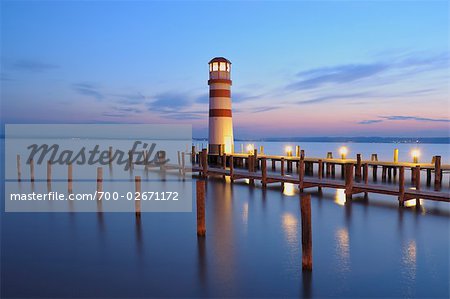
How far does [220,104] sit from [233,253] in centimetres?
1574

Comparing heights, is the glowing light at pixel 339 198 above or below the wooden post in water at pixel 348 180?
below

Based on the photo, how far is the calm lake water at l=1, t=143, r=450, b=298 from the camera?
7.61 meters

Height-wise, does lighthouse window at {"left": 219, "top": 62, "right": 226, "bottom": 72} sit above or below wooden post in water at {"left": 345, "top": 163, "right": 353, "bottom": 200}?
above

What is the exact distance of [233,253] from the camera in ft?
31.6

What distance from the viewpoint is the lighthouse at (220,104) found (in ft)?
80.2

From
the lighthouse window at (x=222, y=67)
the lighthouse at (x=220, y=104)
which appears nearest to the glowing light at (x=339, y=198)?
the lighthouse at (x=220, y=104)

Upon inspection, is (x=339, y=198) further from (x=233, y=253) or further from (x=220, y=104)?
(x=220, y=104)

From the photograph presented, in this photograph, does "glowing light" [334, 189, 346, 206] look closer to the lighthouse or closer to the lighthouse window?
the lighthouse

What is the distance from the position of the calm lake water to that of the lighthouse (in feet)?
33.3

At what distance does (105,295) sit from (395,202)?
462 inches

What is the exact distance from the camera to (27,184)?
73.4ft

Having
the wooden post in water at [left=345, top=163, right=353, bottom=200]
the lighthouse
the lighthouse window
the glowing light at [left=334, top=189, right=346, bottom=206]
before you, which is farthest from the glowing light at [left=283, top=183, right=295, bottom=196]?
the lighthouse window

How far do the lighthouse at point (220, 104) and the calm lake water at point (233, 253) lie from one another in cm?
1014

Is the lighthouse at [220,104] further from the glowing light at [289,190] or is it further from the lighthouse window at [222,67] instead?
the glowing light at [289,190]
